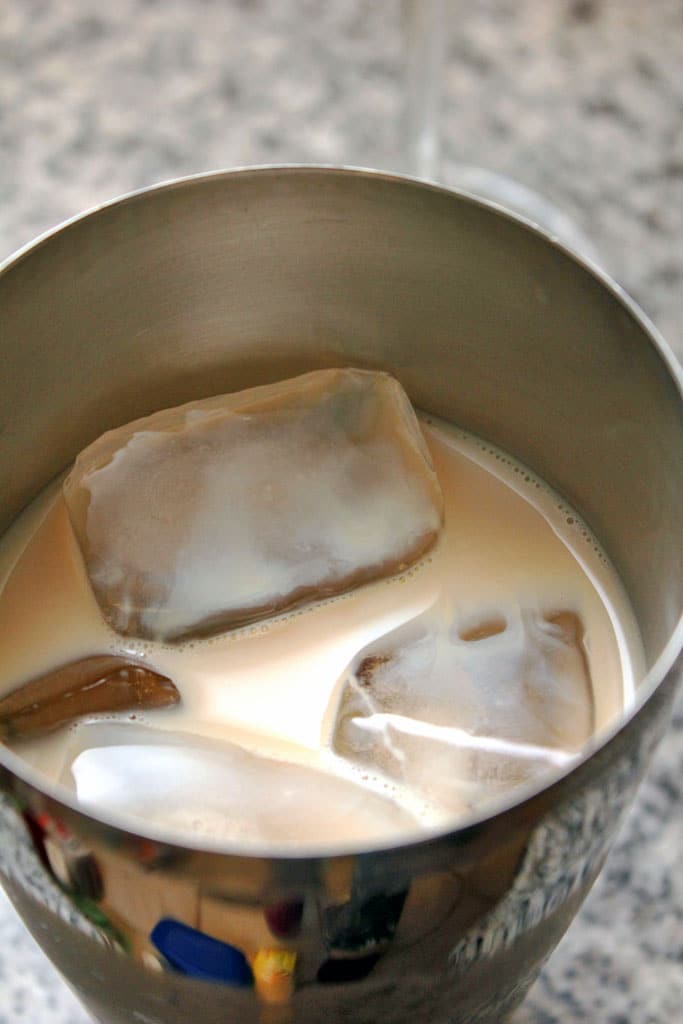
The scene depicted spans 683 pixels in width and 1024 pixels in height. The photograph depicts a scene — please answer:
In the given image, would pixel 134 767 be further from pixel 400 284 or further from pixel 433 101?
pixel 433 101

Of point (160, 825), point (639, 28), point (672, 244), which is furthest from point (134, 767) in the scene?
point (639, 28)

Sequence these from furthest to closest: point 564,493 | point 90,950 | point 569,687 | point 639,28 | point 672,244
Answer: point 639,28 → point 672,244 → point 564,493 → point 569,687 → point 90,950

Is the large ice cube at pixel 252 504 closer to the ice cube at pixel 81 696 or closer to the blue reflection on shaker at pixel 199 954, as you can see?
the ice cube at pixel 81 696

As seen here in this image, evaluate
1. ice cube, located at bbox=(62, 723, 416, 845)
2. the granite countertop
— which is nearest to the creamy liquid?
ice cube, located at bbox=(62, 723, 416, 845)

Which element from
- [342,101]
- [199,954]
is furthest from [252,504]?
[342,101]

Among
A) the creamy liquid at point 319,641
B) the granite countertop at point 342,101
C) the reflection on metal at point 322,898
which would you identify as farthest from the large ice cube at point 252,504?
the granite countertop at point 342,101

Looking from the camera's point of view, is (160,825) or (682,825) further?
(682,825)
